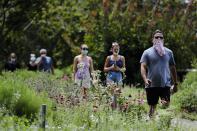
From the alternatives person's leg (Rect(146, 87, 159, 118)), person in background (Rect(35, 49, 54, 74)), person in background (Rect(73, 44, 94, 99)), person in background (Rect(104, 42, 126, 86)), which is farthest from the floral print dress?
person in background (Rect(35, 49, 54, 74))

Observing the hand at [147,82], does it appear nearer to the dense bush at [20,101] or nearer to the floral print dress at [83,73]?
the dense bush at [20,101]

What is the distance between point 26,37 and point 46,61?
69.3 ft

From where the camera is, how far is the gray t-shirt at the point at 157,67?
12.4 meters

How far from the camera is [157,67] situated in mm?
12453

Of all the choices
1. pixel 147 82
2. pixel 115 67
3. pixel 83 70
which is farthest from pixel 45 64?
pixel 147 82

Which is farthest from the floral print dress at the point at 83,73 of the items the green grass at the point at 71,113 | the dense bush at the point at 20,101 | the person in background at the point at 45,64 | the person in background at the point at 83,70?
the person in background at the point at 45,64

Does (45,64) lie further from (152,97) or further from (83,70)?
(152,97)

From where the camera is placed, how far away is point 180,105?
16.3 m

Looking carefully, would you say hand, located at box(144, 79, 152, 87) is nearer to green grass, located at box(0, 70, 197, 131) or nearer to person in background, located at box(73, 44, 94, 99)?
green grass, located at box(0, 70, 197, 131)

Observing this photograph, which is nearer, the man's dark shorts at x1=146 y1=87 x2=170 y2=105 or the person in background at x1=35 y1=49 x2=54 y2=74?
the man's dark shorts at x1=146 y1=87 x2=170 y2=105

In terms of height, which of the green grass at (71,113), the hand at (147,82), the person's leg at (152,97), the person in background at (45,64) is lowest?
the green grass at (71,113)

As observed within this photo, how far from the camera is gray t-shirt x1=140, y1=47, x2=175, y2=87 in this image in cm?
1244

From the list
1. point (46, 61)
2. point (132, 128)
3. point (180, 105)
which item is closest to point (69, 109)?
point (132, 128)

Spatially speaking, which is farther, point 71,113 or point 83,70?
point 83,70
